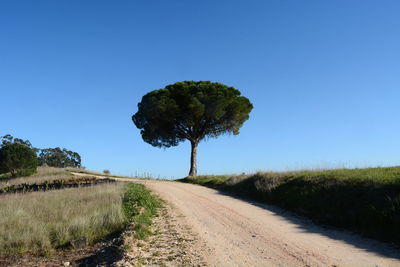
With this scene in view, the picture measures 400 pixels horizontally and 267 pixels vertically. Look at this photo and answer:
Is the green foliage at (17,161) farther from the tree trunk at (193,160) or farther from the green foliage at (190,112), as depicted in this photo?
the tree trunk at (193,160)

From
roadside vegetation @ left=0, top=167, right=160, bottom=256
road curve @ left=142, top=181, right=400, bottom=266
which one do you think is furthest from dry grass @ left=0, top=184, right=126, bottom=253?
road curve @ left=142, top=181, right=400, bottom=266

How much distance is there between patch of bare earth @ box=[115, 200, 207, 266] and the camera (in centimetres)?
595

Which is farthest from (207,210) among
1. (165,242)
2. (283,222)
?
(165,242)

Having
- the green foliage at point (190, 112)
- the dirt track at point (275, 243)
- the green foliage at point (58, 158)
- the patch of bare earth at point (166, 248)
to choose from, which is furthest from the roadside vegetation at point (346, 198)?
the green foliage at point (58, 158)

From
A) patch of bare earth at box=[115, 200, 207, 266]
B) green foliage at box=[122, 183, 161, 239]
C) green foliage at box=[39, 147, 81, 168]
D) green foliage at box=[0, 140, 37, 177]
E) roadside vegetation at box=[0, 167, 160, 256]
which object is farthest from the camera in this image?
green foliage at box=[39, 147, 81, 168]

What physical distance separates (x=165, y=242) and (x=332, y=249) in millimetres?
4087

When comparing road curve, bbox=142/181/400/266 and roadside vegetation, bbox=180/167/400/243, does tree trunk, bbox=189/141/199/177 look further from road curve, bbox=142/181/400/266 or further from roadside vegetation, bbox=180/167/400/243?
road curve, bbox=142/181/400/266

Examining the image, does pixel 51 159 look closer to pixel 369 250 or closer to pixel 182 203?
pixel 182 203

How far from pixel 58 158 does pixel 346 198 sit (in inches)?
3168

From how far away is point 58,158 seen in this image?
77.9 meters

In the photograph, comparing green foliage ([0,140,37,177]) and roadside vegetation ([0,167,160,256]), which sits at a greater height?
green foliage ([0,140,37,177])

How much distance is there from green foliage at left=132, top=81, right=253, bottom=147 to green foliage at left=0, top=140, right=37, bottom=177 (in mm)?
14841

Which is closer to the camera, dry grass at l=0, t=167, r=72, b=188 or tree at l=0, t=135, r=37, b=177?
dry grass at l=0, t=167, r=72, b=188

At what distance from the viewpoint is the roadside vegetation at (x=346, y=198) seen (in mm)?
8359
